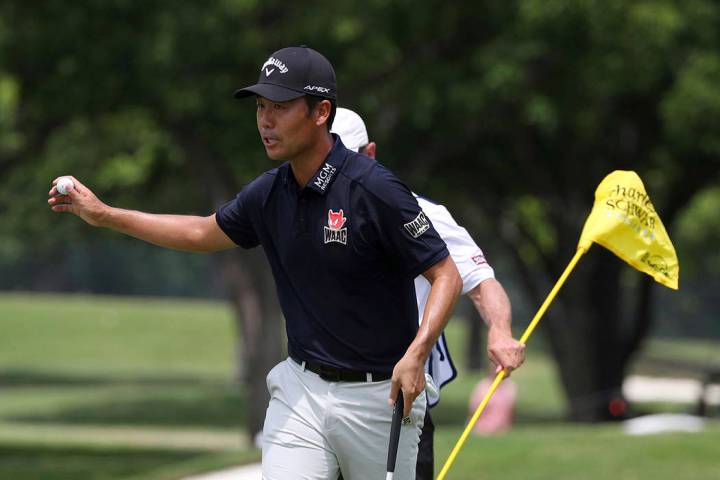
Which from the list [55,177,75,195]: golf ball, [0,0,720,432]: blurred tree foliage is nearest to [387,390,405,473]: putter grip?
[55,177,75,195]: golf ball

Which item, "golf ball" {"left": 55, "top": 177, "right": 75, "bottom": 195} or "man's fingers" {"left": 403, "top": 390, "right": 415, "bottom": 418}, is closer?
"man's fingers" {"left": 403, "top": 390, "right": 415, "bottom": 418}

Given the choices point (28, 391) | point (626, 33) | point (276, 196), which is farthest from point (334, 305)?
point (28, 391)

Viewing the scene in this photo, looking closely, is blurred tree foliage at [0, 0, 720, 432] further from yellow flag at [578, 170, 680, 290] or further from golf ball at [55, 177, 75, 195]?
golf ball at [55, 177, 75, 195]

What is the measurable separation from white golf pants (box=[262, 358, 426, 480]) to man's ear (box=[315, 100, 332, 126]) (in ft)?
2.74

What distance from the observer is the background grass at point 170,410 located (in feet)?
34.8

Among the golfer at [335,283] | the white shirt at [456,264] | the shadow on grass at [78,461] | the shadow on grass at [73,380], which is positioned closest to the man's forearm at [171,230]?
the golfer at [335,283]

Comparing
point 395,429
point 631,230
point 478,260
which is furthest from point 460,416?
point 395,429

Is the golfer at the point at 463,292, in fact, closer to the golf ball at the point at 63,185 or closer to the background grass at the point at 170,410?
the golf ball at the point at 63,185

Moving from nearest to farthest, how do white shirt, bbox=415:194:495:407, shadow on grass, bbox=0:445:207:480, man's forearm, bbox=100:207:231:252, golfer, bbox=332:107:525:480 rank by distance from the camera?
1. golfer, bbox=332:107:525:480
2. man's forearm, bbox=100:207:231:252
3. white shirt, bbox=415:194:495:407
4. shadow on grass, bbox=0:445:207:480

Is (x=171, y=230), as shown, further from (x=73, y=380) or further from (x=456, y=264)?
(x=73, y=380)

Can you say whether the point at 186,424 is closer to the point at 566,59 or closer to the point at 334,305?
the point at 566,59

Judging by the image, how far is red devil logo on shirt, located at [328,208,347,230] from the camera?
4773 millimetres

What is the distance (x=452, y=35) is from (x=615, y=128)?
12.2ft

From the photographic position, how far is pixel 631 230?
591 centimetres
